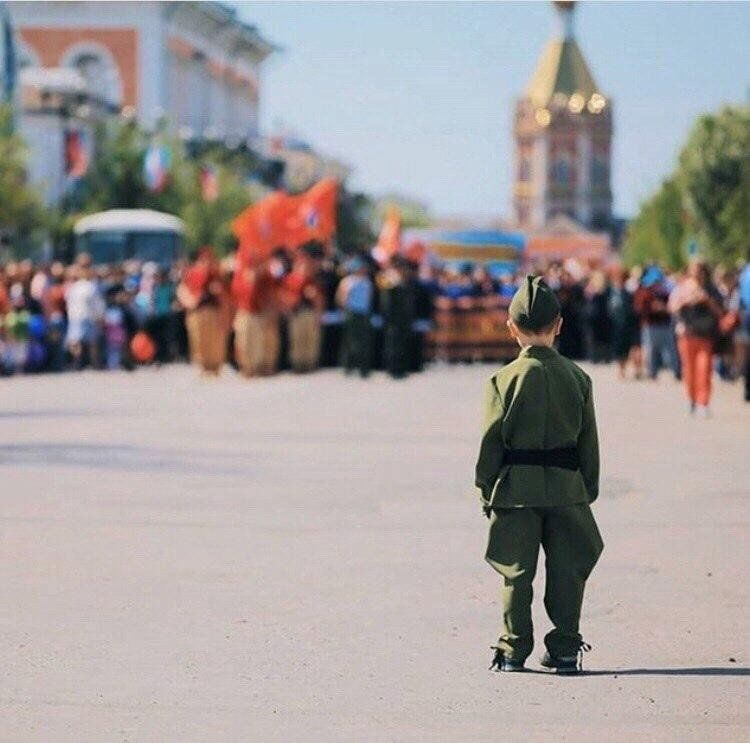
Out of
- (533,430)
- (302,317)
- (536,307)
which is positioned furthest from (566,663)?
(302,317)

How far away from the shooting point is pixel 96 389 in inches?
1227

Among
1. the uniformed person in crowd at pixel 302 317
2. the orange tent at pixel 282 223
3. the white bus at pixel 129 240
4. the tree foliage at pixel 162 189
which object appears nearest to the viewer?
the uniformed person in crowd at pixel 302 317

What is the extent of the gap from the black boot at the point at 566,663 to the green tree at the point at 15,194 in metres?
55.7

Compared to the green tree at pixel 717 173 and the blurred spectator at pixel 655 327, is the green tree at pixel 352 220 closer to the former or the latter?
the green tree at pixel 717 173

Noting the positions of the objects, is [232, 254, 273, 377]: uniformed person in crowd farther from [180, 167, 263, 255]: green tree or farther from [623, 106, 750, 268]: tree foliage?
Result: [623, 106, 750, 268]: tree foliage

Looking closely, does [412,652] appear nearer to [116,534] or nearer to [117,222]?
[116,534]

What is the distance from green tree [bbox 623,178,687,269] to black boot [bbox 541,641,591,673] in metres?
125

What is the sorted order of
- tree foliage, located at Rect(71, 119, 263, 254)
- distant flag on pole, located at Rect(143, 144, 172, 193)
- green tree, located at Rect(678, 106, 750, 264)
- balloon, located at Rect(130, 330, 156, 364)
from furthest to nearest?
green tree, located at Rect(678, 106, 750, 264)
tree foliage, located at Rect(71, 119, 263, 254)
distant flag on pole, located at Rect(143, 144, 172, 193)
balloon, located at Rect(130, 330, 156, 364)

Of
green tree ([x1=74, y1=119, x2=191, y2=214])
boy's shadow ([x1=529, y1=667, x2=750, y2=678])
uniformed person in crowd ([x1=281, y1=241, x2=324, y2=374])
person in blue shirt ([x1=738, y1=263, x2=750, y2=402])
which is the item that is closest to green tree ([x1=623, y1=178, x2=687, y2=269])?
green tree ([x1=74, y1=119, x2=191, y2=214])

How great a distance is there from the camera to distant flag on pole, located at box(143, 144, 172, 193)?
7650 cm

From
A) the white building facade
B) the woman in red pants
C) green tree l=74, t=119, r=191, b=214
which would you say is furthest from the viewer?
the white building facade

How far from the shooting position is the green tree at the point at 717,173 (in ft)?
324

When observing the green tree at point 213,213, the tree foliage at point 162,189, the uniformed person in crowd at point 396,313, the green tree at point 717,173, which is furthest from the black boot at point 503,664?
the green tree at point 717,173

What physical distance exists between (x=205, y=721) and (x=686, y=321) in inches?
712
